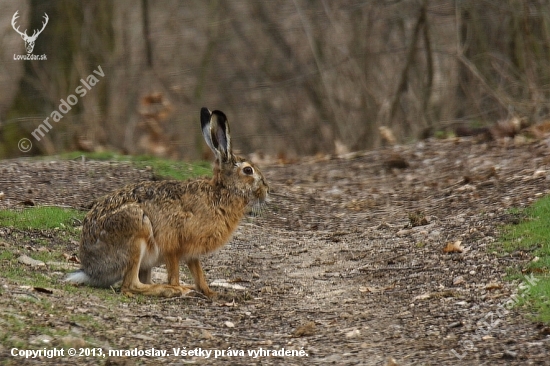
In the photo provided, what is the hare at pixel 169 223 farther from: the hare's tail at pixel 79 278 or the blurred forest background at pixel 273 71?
the blurred forest background at pixel 273 71

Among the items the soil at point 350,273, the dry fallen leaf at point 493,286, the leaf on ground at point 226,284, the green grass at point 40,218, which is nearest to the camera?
the soil at point 350,273

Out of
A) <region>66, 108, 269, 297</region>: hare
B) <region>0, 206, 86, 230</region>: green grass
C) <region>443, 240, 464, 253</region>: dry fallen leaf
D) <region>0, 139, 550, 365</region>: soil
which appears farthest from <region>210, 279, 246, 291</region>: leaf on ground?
<region>0, 206, 86, 230</region>: green grass

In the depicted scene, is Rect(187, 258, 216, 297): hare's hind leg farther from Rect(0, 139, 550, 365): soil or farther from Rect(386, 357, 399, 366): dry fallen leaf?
Rect(386, 357, 399, 366): dry fallen leaf

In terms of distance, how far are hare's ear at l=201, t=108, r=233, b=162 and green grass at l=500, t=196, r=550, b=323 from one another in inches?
106

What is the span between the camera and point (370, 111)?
19.0 m

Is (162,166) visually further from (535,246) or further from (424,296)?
(424,296)

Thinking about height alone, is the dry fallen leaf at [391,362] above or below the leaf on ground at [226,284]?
below

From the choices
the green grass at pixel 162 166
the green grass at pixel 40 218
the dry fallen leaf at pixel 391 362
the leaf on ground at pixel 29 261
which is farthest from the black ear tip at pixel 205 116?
the green grass at pixel 162 166

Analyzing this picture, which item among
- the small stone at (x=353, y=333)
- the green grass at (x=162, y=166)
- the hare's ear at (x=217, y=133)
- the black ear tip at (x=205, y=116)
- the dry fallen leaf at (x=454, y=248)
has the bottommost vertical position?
the small stone at (x=353, y=333)

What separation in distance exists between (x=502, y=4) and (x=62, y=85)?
853 centimetres

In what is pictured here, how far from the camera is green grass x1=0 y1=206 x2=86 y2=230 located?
9914 millimetres

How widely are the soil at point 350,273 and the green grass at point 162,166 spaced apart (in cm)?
25

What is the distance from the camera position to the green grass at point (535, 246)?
680cm

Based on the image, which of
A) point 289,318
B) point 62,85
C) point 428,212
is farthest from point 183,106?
point 289,318
